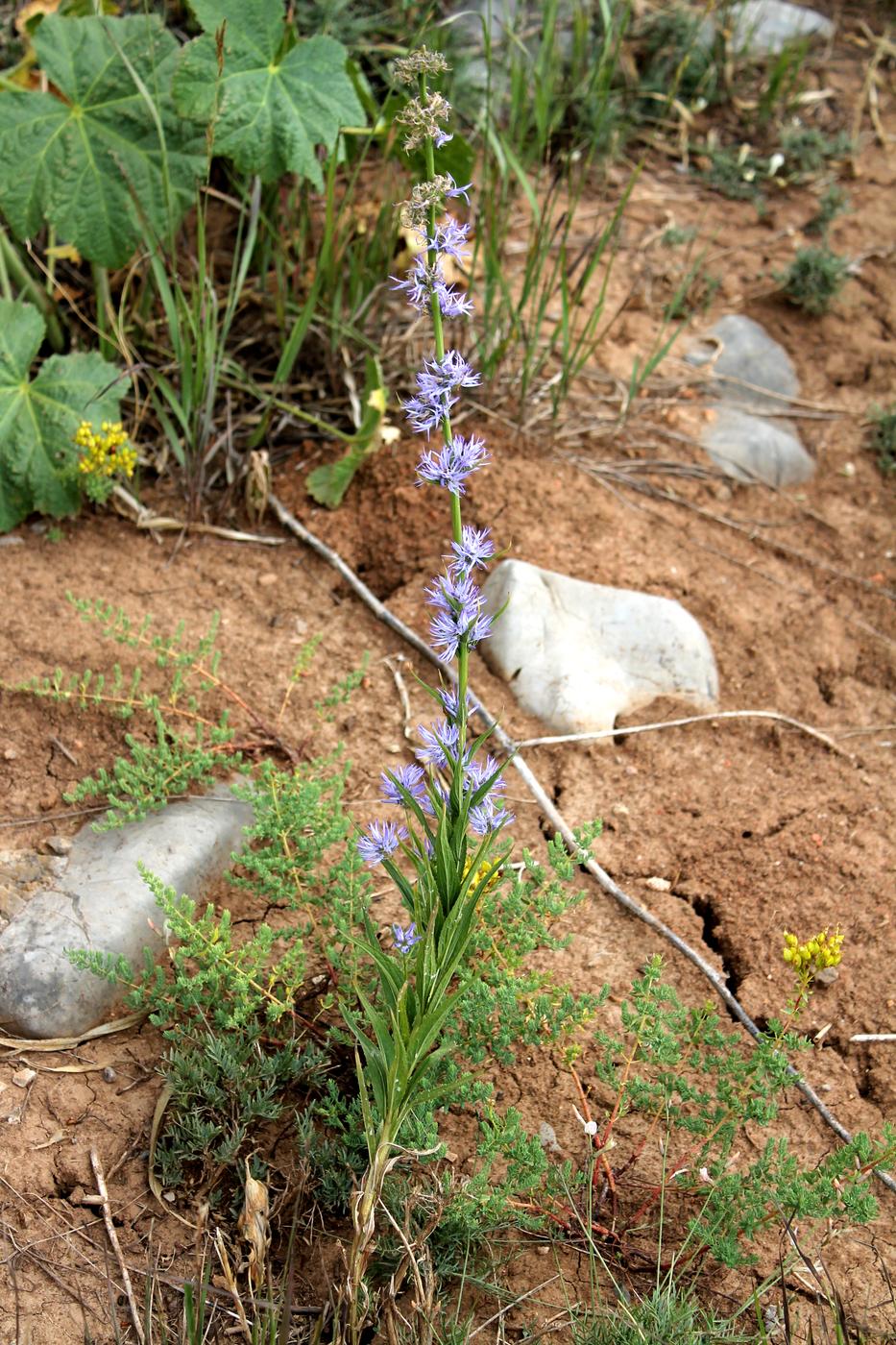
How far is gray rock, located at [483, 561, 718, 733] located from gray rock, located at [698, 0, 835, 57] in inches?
121

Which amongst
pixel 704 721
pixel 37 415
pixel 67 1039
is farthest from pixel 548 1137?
pixel 37 415

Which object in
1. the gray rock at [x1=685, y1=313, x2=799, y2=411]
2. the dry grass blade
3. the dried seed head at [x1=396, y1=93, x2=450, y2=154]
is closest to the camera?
the dried seed head at [x1=396, y1=93, x2=450, y2=154]

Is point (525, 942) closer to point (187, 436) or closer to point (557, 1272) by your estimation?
point (557, 1272)

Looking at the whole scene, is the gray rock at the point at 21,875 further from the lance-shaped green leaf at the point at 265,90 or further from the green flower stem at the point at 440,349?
the lance-shaped green leaf at the point at 265,90

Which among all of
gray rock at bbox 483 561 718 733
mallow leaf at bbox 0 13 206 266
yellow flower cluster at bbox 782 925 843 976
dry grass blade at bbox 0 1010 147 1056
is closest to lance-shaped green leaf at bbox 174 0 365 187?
mallow leaf at bbox 0 13 206 266

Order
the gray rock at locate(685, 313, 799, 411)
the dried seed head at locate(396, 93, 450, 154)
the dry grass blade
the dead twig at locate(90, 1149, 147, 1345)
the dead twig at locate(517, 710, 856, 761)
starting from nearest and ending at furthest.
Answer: the dried seed head at locate(396, 93, 450, 154), the dead twig at locate(90, 1149, 147, 1345), the dry grass blade, the dead twig at locate(517, 710, 856, 761), the gray rock at locate(685, 313, 799, 411)

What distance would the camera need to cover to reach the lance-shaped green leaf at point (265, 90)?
2988 mm

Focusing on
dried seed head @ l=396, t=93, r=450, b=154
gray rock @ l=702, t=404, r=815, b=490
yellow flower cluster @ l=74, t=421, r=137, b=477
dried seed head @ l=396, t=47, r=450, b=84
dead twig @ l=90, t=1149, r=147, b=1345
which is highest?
dried seed head @ l=396, t=47, r=450, b=84

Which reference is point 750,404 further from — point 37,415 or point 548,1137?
point 548,1137

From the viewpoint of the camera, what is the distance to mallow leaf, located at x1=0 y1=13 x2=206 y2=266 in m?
3.06

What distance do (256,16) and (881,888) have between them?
262 centimetres

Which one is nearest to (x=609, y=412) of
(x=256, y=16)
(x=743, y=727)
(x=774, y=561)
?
(x=774, y=561)

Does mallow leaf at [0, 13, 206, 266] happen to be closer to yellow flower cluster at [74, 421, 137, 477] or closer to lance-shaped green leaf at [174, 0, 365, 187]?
lance-shaped green leaf at [174, 0, 365, 187]

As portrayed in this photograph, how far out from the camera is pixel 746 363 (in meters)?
4.13
